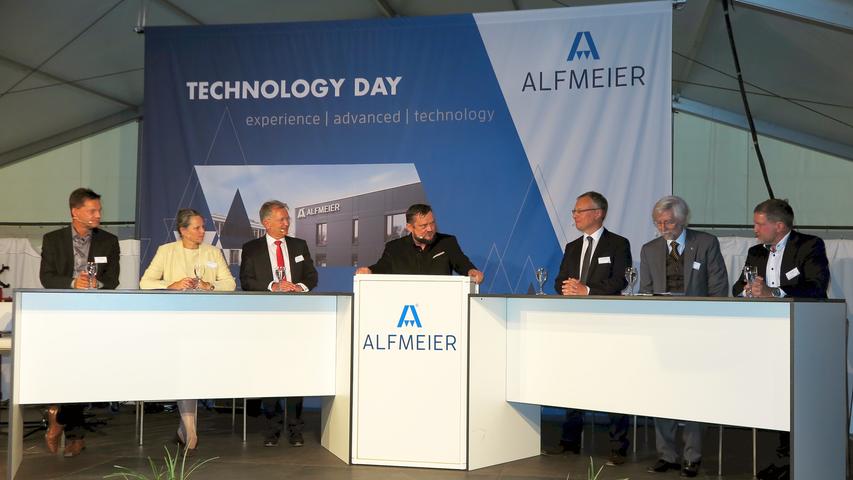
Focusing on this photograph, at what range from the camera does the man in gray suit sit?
4.55 meters

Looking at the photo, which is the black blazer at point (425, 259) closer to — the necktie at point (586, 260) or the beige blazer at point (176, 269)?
the necktie at point (586, 260)

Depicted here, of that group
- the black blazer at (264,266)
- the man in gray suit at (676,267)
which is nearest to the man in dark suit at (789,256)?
the man in gray suit at (676,267)

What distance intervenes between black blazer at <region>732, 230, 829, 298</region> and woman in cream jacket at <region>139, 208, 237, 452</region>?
3.20 m

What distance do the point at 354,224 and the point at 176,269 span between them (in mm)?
1812

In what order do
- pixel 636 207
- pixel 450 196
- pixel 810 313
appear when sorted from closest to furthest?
A: pixel 810 313, pixel 636 207, pixel 450 196

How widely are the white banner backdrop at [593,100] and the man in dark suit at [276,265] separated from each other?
1948 mm

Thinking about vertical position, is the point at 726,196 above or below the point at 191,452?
Answer: above

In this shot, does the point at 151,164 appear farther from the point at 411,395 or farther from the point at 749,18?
the point at 749,18

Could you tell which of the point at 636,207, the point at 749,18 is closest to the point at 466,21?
the point at 636,207

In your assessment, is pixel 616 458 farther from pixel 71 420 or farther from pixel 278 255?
pixel 71 420

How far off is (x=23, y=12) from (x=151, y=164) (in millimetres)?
1784

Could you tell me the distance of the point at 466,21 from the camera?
6.54 m

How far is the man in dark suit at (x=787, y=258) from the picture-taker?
14.5ft

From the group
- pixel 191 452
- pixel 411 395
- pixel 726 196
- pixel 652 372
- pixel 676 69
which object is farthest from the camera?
pixel 726 196
